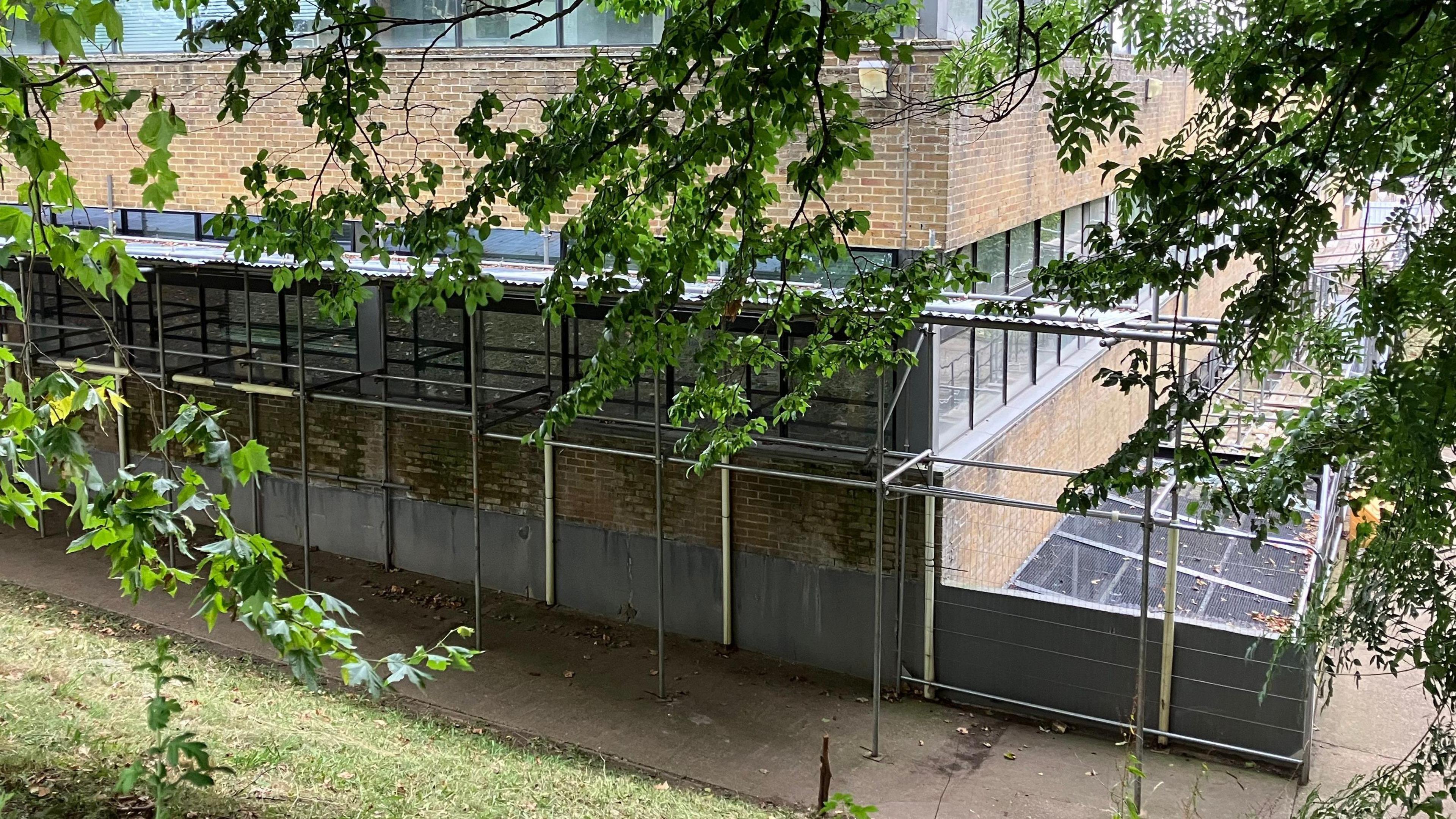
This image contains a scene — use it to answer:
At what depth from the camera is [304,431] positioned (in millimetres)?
13297

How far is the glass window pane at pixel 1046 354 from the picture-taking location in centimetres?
1358

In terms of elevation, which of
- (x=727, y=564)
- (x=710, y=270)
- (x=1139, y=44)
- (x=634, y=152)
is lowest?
(x=727, y=564)

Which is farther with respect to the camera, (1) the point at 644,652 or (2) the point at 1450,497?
(1) the point at 644,652

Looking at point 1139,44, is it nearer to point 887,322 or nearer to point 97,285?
point 887,322

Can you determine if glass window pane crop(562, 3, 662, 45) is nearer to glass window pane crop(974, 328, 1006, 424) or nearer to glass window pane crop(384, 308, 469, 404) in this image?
glass window pane crop(384, 308, 469, 404)

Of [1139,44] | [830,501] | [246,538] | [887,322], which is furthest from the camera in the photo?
[830,501]

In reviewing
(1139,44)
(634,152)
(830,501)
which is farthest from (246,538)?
(830,501)

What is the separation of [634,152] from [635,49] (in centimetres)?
510

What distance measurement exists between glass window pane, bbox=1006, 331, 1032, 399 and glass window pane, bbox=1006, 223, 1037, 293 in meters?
0.49

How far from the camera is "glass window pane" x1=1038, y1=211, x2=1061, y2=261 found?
13.8 m

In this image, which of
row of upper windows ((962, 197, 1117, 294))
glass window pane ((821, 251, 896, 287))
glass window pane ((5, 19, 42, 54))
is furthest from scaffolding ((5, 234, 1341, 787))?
glass window pane ((5, 19, 42, 54))

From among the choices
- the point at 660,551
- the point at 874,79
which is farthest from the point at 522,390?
the point at 874,79

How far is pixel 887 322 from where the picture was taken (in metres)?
7.58

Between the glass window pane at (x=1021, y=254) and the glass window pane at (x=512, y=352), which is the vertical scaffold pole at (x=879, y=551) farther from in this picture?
the glass window pane at (x=512, y=352)
